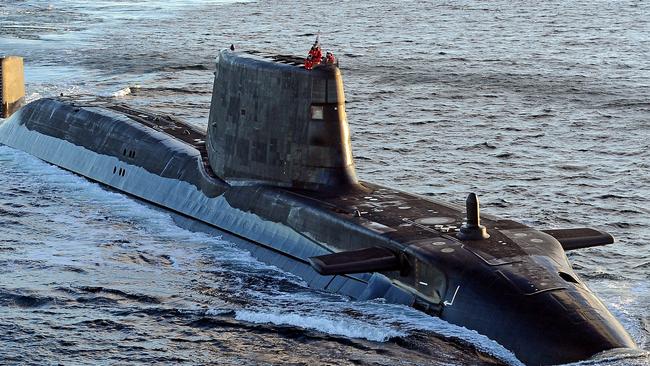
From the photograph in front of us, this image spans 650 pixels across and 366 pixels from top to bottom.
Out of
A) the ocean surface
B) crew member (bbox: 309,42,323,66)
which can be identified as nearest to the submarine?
crew member (bbox: 309,42,323,66)

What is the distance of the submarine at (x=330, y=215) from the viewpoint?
22.8 metres

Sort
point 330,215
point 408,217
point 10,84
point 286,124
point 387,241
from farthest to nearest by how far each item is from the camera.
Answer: point 10,84
point 286,124
point 330,215
point 408,217
point 387,241

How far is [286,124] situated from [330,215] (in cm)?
322

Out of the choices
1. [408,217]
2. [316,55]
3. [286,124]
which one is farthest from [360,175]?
[408,217]

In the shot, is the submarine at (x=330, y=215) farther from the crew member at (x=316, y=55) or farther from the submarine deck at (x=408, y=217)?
the crew member at (x=316, y=55)

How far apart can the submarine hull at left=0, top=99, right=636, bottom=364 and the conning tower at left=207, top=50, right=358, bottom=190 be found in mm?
454

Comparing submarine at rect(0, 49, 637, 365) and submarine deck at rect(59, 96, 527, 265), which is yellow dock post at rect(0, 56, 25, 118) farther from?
submarine deck at rect(59, 96, 527, 265)

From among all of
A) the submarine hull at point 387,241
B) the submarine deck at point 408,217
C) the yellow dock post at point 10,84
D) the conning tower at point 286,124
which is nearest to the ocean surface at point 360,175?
the submarine hull at point 387,241

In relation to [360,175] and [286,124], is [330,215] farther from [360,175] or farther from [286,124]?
[360,175]

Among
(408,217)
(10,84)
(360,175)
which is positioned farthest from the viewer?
(10,84)

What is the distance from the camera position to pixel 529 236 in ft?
85.3

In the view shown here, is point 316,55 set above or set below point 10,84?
above

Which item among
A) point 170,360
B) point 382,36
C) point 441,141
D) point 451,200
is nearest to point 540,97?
point 441,141

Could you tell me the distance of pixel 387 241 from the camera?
25.6 m
